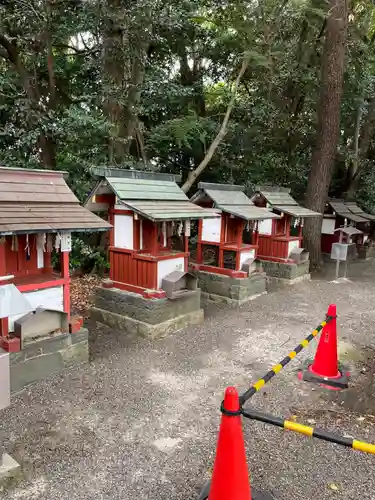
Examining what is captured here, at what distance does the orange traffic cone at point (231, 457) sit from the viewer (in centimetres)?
300

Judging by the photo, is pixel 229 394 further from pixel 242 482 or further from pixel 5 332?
pixel 5 332

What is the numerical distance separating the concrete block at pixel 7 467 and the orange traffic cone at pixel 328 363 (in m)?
4.22

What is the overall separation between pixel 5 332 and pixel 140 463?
288 centimetres

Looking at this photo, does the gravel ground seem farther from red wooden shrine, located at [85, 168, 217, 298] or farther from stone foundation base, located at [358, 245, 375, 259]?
stone foundation base, located at [358, 245, 375, 259]

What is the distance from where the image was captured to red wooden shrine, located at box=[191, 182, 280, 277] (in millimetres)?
10367

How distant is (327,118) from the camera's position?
546 inches

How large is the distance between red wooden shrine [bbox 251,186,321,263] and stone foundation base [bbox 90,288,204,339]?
5.17 meters

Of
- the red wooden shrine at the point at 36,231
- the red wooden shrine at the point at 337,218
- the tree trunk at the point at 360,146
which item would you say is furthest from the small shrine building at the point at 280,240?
the red wooden shrine at the point at 36,231

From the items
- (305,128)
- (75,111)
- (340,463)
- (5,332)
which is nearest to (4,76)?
(75,111)

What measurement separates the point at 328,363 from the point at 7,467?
4.60 m

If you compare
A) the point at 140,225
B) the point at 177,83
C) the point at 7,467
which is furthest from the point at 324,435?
the point at 177,83

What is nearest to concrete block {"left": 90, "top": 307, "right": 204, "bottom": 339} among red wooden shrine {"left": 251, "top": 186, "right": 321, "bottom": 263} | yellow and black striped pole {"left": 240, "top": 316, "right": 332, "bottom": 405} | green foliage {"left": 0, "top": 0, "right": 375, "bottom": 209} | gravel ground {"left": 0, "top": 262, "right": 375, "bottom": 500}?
gravel ground {"left": 0, "top": 262, "right": 375, "bottom": 500}

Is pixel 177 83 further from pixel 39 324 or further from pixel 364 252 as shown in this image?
pixel 364 252

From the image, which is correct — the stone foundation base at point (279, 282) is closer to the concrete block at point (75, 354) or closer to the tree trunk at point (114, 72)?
the tree trunk at point (114, 72)
